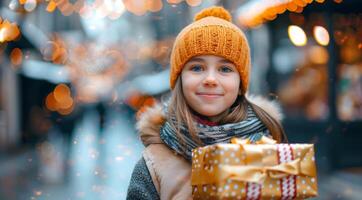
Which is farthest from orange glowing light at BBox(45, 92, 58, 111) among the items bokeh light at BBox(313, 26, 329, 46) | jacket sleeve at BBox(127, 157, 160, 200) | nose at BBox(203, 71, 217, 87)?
nose at BBox(203, 71, 217, 87)

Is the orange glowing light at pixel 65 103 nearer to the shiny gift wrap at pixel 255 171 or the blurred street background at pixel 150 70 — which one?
the blurred street background at pixel 150 70

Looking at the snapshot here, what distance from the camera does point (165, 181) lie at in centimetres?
254

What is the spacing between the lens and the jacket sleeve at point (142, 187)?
2.52m

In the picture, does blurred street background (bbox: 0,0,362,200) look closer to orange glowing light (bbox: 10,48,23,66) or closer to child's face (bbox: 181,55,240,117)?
orange glowing light (bbox: 10,48,23,66)

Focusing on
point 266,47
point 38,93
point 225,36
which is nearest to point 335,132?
point 266,47

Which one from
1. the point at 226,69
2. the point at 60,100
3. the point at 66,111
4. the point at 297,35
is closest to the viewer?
the point at 226,69

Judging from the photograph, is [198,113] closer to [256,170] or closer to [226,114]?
[226,114]

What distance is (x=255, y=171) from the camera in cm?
215

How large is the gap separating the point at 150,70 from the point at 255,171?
343 inches

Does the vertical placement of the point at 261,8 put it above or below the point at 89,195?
above

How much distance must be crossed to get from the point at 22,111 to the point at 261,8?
272 inches

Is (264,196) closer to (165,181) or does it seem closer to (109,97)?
(165,181)

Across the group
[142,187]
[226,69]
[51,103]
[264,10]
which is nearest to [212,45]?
[226,69]

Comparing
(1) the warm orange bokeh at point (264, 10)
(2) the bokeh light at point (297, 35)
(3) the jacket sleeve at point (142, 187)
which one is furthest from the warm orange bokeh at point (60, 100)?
(3) the jacket sleeve at point (142, 187)
